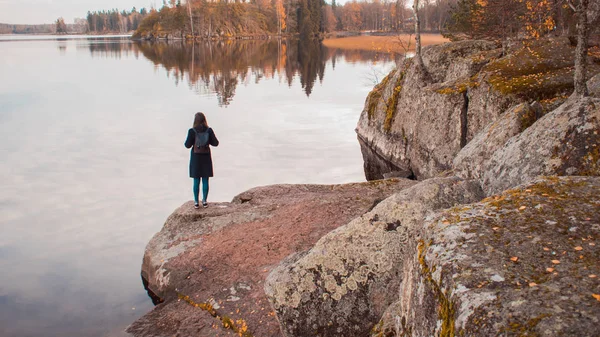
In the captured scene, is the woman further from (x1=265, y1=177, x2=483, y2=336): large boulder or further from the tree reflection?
the tree reflection

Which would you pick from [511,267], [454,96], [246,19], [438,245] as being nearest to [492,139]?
[438,245]

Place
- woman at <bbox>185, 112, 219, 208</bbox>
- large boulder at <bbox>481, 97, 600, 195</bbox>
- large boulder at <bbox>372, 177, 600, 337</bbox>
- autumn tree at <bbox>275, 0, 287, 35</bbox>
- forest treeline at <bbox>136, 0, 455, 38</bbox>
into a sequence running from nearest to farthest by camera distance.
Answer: large boulder at <bbox>372, 177, 600, 337</bbox> < large boulder at <bbox>481, 97, 600, 195</bbox> < woman at <bbox>185, 112, 219, 208</bbox> < forest treeline at <bbox>136, 0, 455, 38</bbox> < autumn tree at <bbox>275, 0, 287, 35</bbox>

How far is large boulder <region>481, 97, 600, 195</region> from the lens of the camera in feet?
26.0

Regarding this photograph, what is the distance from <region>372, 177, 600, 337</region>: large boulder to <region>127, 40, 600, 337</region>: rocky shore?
0.6 inches

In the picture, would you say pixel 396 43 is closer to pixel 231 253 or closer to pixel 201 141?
pixel 201 141

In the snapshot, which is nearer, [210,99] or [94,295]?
[94,295]

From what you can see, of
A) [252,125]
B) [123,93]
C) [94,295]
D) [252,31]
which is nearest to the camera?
[94,295]

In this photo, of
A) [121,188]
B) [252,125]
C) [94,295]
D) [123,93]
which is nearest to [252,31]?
[123,93]

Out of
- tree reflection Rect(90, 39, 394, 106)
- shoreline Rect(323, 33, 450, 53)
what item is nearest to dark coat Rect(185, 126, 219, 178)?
shoreline Rect(323, 33, 450, 53)

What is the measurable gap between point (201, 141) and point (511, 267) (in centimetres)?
1142

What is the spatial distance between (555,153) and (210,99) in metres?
44.3

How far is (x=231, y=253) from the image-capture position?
12141mm

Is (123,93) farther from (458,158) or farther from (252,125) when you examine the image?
(458,158)

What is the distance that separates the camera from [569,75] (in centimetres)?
1675
